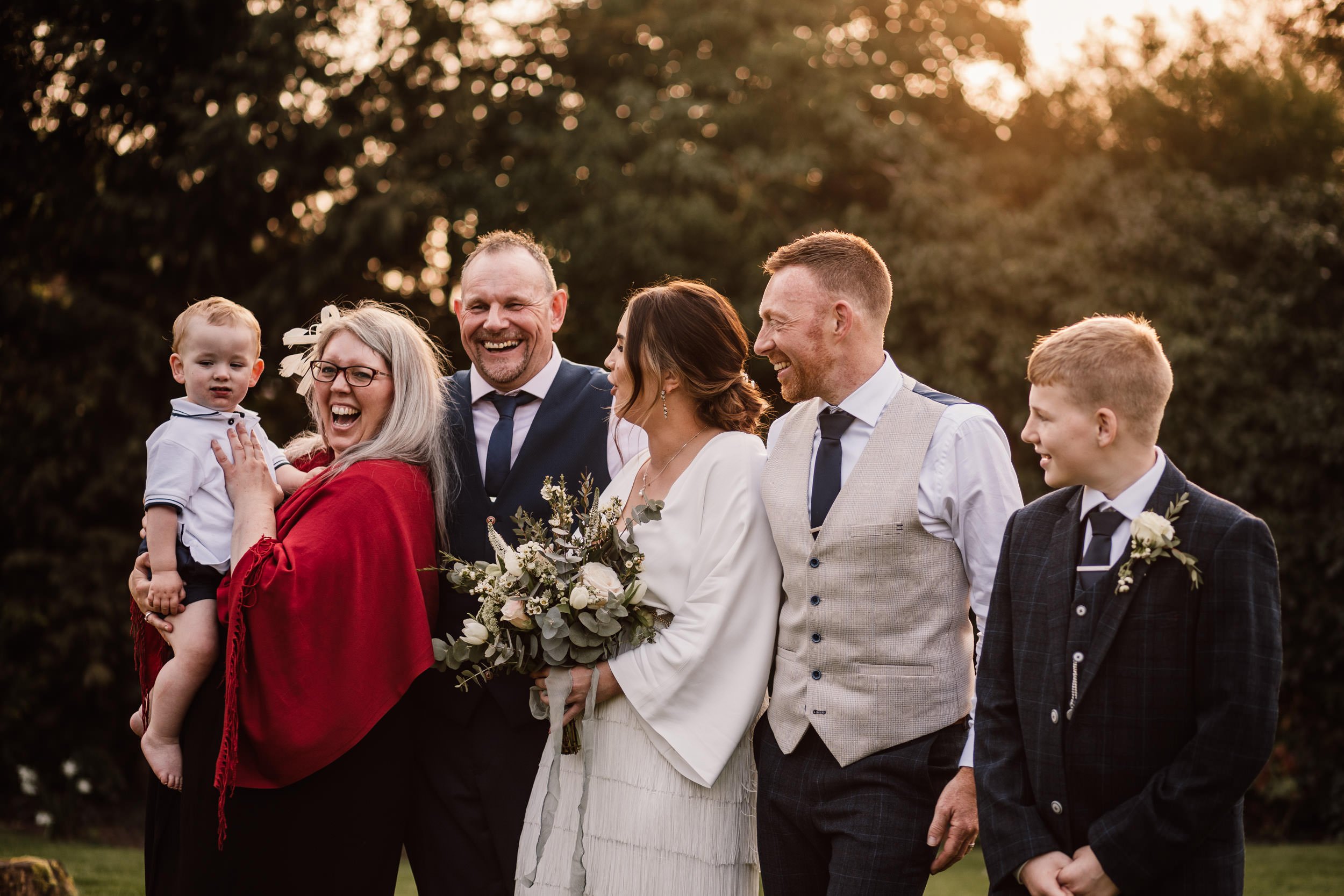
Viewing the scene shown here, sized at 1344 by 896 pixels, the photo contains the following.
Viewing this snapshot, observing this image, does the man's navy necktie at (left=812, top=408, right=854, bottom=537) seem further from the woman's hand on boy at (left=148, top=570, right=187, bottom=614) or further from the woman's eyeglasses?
the woman's hand on boy at (left=148, top=570, right=187, bottom=614)

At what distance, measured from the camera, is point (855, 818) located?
296 centimetres

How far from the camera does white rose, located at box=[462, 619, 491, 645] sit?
326 cm

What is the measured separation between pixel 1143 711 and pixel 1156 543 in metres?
0.38

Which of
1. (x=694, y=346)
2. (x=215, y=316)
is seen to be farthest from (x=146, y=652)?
(x=694, y=346)

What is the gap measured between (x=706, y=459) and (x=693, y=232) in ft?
28.0

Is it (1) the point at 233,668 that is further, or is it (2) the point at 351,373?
(2) the point at 351,373

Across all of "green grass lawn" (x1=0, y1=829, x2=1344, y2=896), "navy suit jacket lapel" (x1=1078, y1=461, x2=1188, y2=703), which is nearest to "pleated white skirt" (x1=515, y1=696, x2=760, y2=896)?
"navy suit jacket lapel" (x1=1078, y1=461, x2=1188, y2=703)

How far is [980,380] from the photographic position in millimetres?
11297

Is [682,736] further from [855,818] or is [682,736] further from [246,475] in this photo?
[246,475]

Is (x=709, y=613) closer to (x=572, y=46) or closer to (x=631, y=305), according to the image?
(x=631, y=305)

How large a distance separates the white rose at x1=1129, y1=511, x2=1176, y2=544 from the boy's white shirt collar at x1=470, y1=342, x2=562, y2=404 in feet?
7.43

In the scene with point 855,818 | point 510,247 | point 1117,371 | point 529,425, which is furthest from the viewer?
point 510,247

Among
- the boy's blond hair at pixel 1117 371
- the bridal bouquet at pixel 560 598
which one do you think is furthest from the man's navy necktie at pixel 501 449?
the boy's blond hair at pixel 1117 371

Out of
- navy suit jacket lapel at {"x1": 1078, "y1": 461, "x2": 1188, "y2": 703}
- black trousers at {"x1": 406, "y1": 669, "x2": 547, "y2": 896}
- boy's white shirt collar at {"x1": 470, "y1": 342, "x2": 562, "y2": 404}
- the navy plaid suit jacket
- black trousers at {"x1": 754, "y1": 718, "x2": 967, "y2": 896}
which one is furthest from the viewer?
boy's white shirt collar at {"x1": 470, "y1": 342, "x2": 562, "y2": 404}
